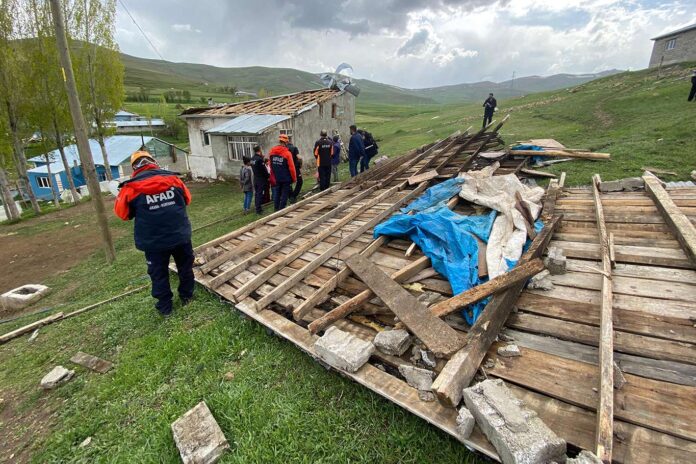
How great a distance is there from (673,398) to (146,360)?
4.89m

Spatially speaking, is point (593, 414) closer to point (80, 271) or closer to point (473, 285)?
point (473, 285)

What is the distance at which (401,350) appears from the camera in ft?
9.81

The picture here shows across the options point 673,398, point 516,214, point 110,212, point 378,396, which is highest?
point 516,214

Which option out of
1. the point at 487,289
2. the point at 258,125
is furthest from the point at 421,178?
the point at 258,125

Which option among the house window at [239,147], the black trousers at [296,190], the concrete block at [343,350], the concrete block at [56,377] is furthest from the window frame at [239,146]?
the concrete block at [343,350]

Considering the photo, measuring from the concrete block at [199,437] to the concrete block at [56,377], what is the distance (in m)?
2.10

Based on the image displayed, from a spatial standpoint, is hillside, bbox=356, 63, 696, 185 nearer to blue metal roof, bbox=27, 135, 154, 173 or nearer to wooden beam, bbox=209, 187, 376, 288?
wooden beam, bbox=209, 187, 376, 288

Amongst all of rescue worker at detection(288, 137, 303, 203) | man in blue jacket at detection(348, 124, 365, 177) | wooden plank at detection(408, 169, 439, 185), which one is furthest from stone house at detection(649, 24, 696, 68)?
rescue worker at detection(288, 137, 303, 203)

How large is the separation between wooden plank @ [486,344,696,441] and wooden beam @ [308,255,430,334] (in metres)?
1.40

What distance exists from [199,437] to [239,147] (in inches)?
673

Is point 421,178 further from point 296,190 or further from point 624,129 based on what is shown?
point 624,129

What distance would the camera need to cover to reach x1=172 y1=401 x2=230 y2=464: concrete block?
98.0 inches

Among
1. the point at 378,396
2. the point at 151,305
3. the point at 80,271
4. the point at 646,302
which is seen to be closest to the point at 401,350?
the point at 378,396

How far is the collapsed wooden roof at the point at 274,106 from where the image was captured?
714 inches
